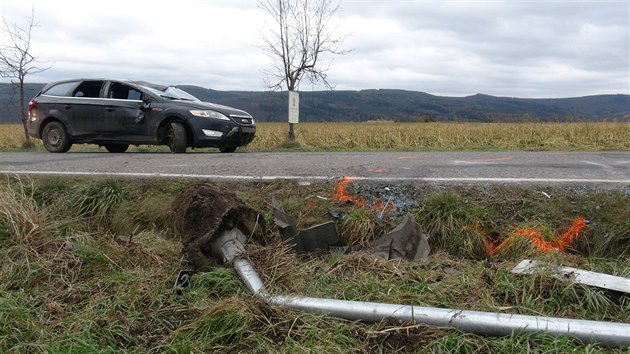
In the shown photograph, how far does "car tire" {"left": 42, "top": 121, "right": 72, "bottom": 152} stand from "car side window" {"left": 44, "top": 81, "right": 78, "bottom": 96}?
0.62m

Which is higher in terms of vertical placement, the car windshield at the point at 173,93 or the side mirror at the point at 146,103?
the car windshield at the point at 173,93

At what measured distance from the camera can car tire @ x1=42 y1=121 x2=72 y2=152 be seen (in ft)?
34.2

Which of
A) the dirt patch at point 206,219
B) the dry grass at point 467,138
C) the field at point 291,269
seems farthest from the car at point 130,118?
the dirt patch at point 206,219

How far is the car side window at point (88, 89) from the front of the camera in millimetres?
10375

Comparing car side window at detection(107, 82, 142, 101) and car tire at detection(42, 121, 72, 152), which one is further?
car tire at detection(42, 121, 72, 152)

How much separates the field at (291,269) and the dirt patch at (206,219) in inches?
2.8

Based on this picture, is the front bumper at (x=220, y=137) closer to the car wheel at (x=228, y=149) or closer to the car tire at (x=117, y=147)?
the car wheel at (x=228, y=149)

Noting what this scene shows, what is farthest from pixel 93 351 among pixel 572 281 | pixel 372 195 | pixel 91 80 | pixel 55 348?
pixel 91 80

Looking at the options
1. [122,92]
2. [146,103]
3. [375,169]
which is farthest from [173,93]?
[375,169]

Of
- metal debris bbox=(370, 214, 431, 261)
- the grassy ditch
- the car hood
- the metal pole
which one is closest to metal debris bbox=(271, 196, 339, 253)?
the grassy ditch

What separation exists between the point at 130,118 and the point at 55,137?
1.92 m

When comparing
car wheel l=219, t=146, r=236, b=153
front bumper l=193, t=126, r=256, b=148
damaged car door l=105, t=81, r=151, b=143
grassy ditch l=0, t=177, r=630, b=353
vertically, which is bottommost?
grassy ditch l=0, t=177, r=630, b=353

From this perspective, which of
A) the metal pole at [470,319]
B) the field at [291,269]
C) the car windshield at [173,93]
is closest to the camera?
the metal pole at [470,319]

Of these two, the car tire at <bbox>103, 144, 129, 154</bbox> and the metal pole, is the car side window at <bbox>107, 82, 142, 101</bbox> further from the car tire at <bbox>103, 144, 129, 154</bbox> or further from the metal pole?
the metal pole
